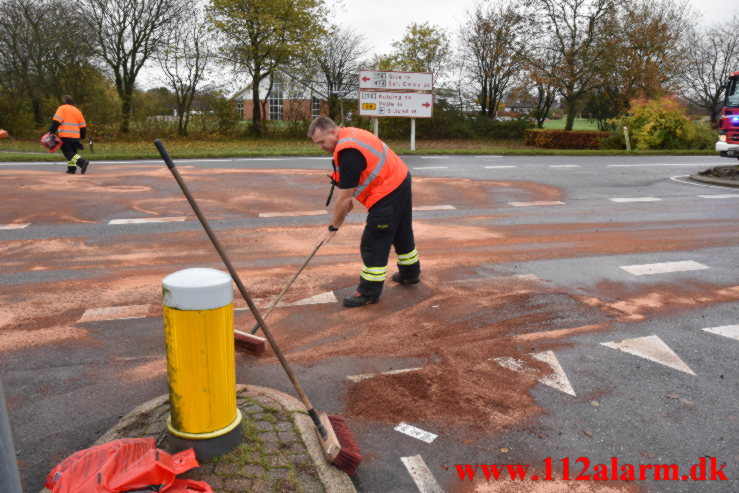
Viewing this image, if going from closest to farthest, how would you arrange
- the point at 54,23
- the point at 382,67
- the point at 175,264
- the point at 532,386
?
the point at 532,386 → the point at 175,264 → the point at 54,23 → the point at 382,67

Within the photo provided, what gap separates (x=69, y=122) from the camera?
1270 cm

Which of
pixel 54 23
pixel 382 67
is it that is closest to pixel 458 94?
pixel 382 67

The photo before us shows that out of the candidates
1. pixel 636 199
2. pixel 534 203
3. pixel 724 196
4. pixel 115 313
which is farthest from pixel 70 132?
pixel 724 196

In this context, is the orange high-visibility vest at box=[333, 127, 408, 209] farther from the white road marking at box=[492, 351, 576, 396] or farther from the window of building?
the window of building

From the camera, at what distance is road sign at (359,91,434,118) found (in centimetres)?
1997

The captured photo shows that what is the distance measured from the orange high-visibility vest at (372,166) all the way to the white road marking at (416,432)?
228 centimetres

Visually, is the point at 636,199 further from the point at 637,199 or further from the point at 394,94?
the point at 394,94

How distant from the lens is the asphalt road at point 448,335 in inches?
123

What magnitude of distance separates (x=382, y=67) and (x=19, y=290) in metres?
27.3

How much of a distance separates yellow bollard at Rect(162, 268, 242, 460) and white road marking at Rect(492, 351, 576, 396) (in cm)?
200

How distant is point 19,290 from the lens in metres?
5.42

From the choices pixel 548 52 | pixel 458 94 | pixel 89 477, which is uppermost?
pixel 548 52

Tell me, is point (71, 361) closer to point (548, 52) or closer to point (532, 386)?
point (532, 386)

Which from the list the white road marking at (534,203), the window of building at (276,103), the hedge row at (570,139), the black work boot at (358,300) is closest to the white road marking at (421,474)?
the black work boot at (358,300)
